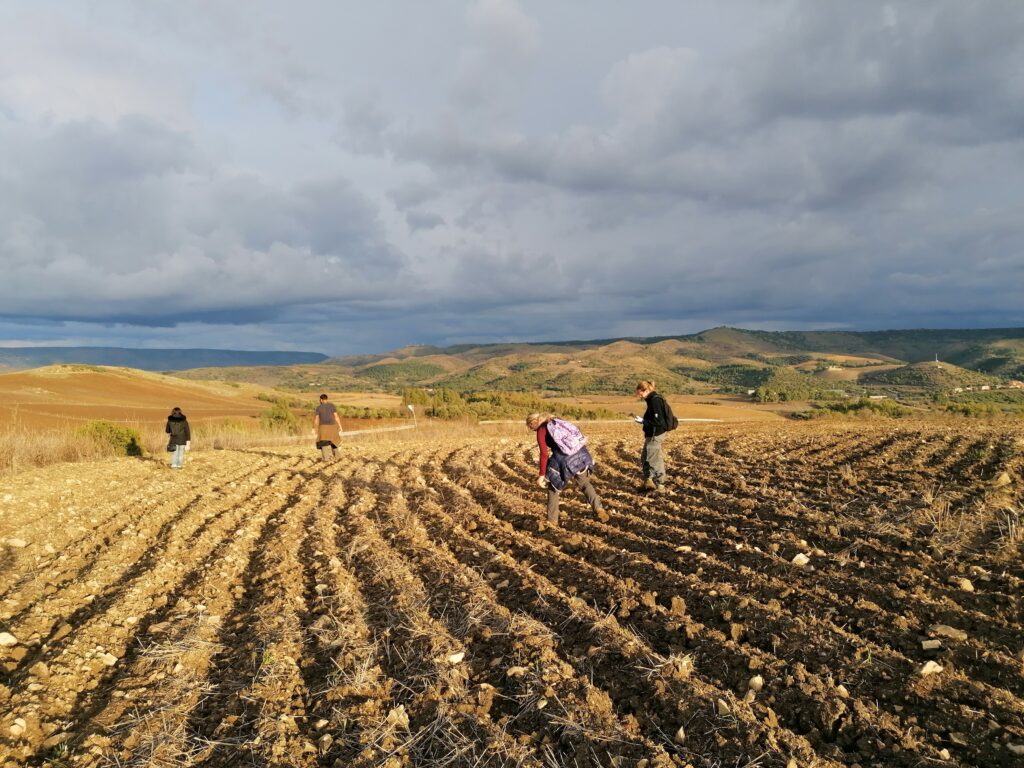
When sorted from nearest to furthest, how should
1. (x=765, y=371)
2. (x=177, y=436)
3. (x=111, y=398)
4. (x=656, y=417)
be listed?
(x=656, y=417) < (x=177, y=436) < (x=111, y=398) < (x=765, y=371)

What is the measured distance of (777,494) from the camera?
33.9 feet

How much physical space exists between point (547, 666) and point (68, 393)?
229 feet

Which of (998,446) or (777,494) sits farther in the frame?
(998,446)

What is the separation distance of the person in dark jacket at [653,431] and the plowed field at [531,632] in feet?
3.06

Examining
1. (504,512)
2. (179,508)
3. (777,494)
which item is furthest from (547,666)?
(179,508)

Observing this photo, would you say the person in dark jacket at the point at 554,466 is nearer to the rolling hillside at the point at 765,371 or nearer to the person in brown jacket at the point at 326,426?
the person in brown jacket at the point at 326,426

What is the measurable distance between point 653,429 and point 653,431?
0.05m

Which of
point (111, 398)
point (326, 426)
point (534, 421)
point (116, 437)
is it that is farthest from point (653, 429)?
point (111, 398)

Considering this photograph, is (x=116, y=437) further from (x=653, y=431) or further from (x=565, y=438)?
(x=653, y=431)

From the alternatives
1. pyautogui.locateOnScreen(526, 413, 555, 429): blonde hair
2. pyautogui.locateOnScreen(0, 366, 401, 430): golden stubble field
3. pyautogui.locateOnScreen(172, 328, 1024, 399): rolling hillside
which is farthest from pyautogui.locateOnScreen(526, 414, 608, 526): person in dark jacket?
pyautogui.locateOnScreen(172, 328, 1024, 399): rolling hillside

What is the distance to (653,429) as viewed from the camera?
11234 millimetres

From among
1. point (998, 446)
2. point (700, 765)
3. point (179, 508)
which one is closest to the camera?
point (700, 765)

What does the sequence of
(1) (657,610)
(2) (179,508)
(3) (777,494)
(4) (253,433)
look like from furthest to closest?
→ (4) (253,433)
(2) (179,508)
(3) (777,494)
(1) (657,610)

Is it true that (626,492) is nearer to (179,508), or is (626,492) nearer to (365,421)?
(179,508)
